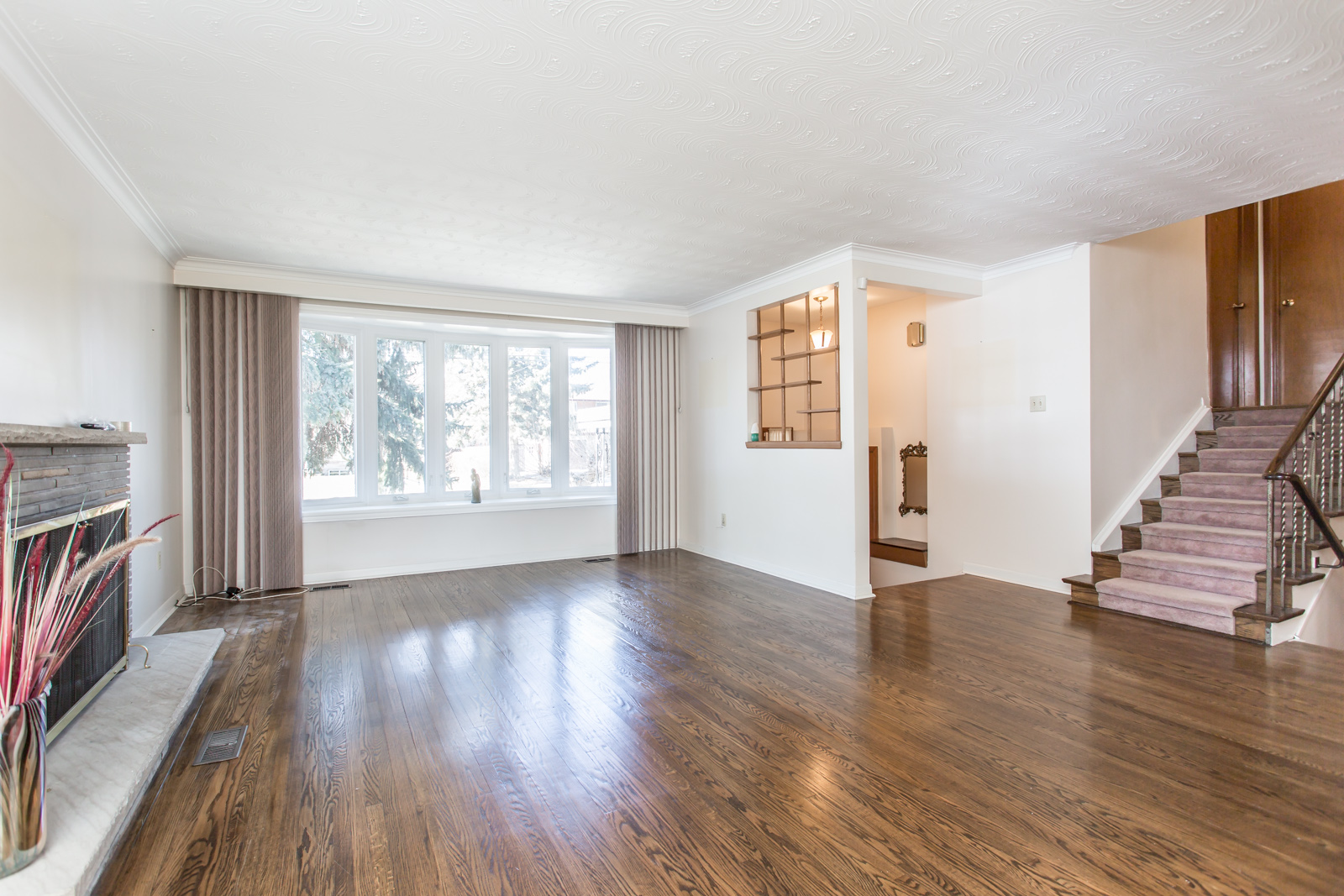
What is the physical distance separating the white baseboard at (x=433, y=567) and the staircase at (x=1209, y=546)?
4.40 metres

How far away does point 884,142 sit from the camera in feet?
9.63

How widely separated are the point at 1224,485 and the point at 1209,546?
70 cm

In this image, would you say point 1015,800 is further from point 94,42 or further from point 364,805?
point 94,42

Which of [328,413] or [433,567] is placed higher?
[328,413]

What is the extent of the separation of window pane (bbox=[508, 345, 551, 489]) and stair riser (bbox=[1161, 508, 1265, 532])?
5246 mm

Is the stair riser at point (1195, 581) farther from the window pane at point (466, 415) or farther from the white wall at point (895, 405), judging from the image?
the window pane at point (466, 415)

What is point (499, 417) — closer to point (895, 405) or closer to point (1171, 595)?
point (895, 405)

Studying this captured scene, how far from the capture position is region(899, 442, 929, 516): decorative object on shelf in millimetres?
6219

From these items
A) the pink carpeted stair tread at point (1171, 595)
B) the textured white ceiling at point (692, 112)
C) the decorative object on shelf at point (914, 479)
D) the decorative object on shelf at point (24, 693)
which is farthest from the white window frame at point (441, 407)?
the pink carpeted stair tread at point (1171, 595)

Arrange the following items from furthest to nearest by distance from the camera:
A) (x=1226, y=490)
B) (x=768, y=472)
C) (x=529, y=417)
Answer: (x=529, y=417) < (x=768, y=472) < (x=1226, y=490)

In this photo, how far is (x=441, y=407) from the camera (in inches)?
240

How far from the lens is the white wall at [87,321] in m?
2.29

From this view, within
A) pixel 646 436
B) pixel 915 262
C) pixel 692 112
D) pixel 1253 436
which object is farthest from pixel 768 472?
pixel 1253 436

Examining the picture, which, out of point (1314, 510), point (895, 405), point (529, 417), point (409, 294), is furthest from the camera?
point (529, 417)
